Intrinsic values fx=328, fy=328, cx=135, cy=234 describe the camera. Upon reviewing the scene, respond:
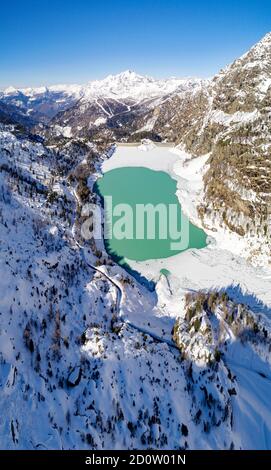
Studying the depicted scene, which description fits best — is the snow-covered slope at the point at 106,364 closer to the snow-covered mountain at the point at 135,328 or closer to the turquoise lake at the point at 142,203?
the snow-covered mountain at the point at 135,328

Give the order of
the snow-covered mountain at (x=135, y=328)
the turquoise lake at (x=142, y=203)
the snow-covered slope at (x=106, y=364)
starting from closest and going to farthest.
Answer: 1. the snow-covered slope at (x=106, y=364)
2. the snow-covered mountain at (x=135, y=328)
3. the turquoise lake at (x=142, y=203)

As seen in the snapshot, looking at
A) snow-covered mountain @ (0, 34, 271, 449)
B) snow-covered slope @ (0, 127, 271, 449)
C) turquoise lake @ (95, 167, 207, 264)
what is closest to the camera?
snow-covered slope @ (0, 127, 271, 449)

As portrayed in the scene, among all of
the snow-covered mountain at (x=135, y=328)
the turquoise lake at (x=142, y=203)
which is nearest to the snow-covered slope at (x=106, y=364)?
the snow-covered mountain at (x=135, y=328)

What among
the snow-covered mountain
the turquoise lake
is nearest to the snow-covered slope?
the snow-covered mountain

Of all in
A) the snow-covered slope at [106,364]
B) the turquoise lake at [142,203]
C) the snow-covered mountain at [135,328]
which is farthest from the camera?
the turquoise lake at [142,203]

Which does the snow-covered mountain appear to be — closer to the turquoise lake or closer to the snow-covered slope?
the snow-covered slope

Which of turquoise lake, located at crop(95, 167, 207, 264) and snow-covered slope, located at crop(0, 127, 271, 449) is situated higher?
turquoise lake, located at crop(95, 167, 207, 264)

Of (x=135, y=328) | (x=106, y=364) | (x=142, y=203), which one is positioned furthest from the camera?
(x=142, y=203)

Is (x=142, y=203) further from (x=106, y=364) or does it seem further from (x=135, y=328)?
(x=106, y=364)

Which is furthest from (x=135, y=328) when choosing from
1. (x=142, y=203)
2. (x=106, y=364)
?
(x=142, y=203)

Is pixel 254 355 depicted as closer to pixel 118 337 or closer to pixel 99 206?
pixel 118 337
